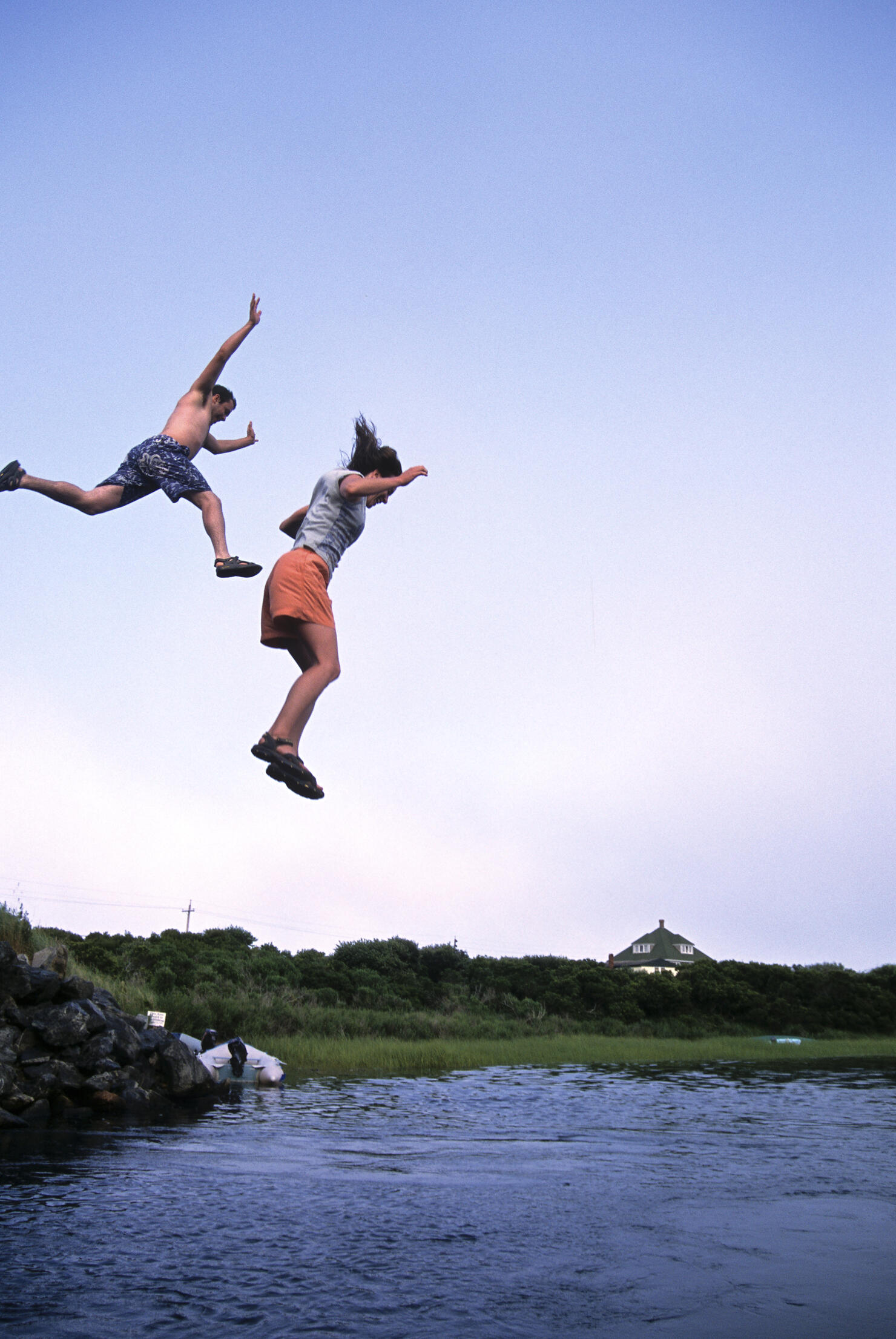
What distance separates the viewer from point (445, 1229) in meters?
7.38

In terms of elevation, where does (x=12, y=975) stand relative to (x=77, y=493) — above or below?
below

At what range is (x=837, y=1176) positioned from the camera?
34.2 feet

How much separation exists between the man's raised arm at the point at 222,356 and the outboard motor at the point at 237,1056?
1526 cm

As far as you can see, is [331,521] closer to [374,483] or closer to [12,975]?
[374,483]

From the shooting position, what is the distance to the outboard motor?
17141 mm

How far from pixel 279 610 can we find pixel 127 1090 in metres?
11.9

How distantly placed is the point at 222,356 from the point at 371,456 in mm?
758

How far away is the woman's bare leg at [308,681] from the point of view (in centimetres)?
387

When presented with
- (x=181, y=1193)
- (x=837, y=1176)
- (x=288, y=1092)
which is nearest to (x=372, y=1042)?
(x=288, y=1092)

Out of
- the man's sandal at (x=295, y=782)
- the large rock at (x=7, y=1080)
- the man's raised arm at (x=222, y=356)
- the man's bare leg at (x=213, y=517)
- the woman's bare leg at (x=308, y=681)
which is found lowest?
the large rock at (x=7, y=1080)

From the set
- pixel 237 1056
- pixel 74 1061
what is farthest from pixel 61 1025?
pixel 237 1056

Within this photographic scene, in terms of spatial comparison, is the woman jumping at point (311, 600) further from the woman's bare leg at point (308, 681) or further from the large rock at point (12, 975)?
the large rock at point (12, 975)

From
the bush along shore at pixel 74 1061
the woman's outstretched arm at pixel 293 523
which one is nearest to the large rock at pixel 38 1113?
the bush along shore at pixel 74 1061

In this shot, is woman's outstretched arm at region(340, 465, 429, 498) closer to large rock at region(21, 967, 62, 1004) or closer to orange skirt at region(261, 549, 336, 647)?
orange skirt at region(261, 549, 336, 647)
